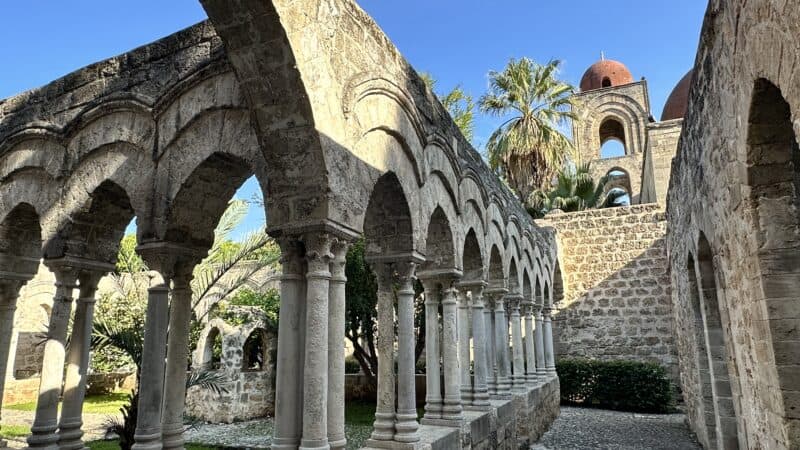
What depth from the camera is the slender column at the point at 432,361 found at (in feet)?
18.2

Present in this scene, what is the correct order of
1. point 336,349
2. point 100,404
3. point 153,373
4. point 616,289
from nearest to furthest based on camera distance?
1. point 336,349
2. point 153,373
3. point 100,404
4. point 616,289

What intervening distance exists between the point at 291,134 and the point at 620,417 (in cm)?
1033

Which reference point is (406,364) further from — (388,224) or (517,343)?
(517,343)

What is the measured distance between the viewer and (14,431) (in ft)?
28.1

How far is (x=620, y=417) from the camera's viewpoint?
11.1 m

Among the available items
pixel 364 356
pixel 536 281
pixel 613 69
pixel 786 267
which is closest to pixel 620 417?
pixel 536 281

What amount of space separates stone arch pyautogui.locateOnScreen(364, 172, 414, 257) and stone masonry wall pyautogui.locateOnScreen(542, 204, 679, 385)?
1040 cm

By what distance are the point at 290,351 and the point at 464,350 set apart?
12.2 ft

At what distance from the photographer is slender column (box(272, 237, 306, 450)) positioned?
343cm

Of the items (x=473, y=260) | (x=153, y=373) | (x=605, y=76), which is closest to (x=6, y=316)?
(x=153, y=373)

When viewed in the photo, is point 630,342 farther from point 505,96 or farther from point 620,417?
point 505,96

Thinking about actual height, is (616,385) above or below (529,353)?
below

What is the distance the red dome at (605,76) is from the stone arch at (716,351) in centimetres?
2755

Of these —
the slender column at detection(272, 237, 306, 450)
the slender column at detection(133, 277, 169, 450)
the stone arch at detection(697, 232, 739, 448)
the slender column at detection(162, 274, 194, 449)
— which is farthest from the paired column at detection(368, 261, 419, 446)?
the stone arch at detection(697, 232, 739, 448)
